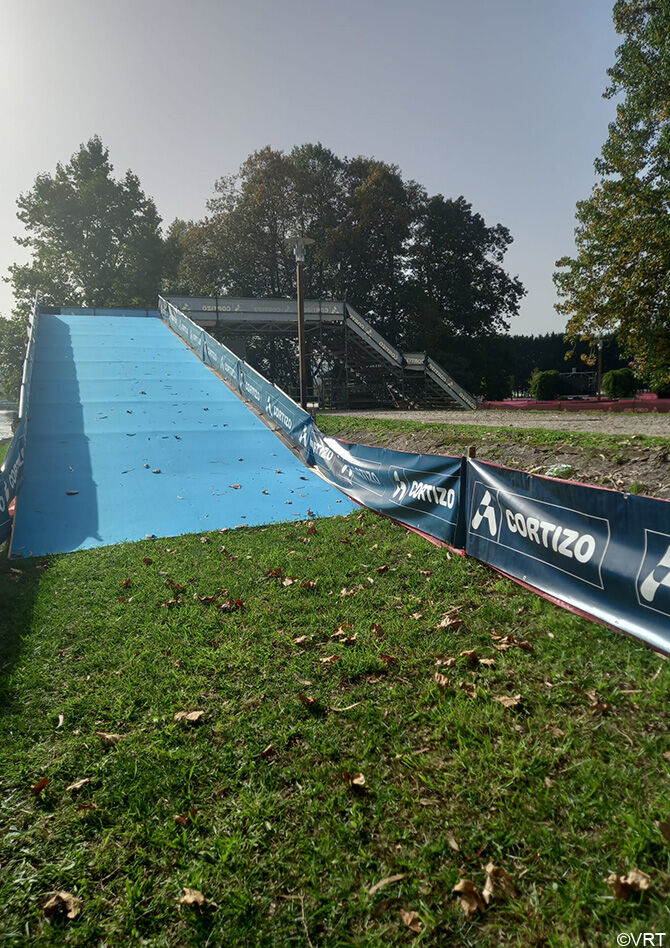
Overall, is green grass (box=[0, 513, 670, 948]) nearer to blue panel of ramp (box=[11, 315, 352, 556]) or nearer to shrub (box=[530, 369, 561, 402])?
blue panel of ramp (box=[11, 315, 352, 556])

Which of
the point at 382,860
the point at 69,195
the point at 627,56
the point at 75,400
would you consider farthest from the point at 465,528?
the point at 69,195

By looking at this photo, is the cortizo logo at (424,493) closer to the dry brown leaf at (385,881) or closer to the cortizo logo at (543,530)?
the cortizo logo at (543,530)

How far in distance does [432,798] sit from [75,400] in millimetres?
14525

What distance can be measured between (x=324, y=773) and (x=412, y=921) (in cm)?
93

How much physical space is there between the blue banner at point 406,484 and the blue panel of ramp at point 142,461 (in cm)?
54

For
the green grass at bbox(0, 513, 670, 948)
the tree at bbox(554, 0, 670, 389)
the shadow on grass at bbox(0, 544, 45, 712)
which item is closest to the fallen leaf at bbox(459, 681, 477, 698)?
the green grass at bbox(0, 513, 670, 948)

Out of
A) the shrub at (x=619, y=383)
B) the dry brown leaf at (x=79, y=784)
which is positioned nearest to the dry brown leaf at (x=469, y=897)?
the dry brown leaf at (x=79, y=784)

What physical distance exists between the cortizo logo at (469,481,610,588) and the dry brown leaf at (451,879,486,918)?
9.48 ft

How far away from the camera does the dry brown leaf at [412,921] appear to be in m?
2.10

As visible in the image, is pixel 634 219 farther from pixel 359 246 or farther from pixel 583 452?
pixel 359 246

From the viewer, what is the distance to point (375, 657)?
4098mm

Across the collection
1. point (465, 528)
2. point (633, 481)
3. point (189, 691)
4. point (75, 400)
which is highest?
point (75, 400)

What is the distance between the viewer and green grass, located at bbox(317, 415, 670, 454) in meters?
7.82

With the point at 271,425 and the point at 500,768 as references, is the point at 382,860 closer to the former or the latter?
the point at 500,768
